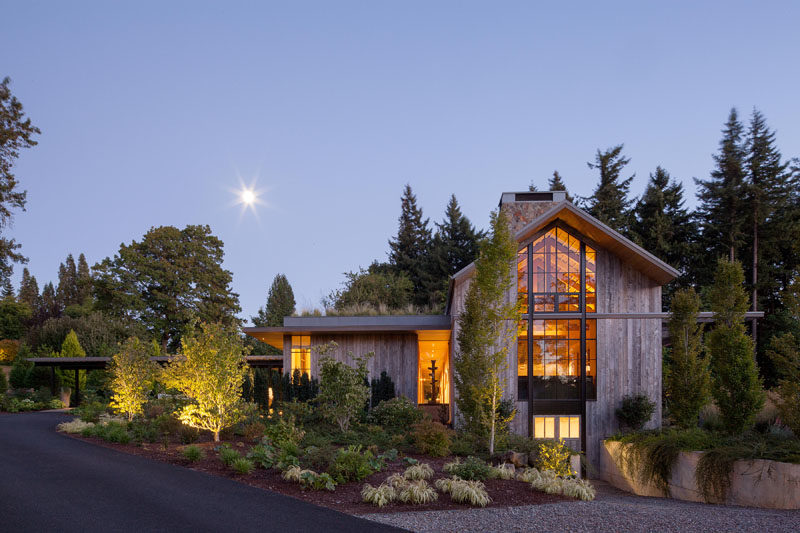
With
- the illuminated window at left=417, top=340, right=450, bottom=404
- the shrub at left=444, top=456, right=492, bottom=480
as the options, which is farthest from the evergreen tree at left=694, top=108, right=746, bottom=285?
the shrub at left=444, top=456, right=492, bottom=480

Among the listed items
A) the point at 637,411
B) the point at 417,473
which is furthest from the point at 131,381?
the point at 637,411

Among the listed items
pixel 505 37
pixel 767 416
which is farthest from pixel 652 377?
pixel 505 37

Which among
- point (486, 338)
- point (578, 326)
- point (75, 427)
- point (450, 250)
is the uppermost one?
point (450, 250)

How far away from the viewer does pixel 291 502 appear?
6.99m

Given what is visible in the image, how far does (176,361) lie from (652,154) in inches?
1143

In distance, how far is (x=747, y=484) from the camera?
890cm

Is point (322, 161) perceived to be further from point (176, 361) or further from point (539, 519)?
point (539, 519)

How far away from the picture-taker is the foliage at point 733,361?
1123cm

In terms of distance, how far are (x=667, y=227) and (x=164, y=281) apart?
3095cm

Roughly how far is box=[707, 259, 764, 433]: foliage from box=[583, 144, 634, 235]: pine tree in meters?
19.5

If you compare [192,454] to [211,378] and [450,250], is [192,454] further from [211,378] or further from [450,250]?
[450,250]

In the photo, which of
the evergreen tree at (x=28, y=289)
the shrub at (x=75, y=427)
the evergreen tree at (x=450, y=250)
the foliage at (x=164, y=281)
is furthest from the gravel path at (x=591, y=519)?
the evergreen tree at (x=28, y=289)

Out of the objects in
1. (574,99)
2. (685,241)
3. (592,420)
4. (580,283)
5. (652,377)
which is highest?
(574,99)

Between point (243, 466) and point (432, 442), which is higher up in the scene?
point (243, 466)
